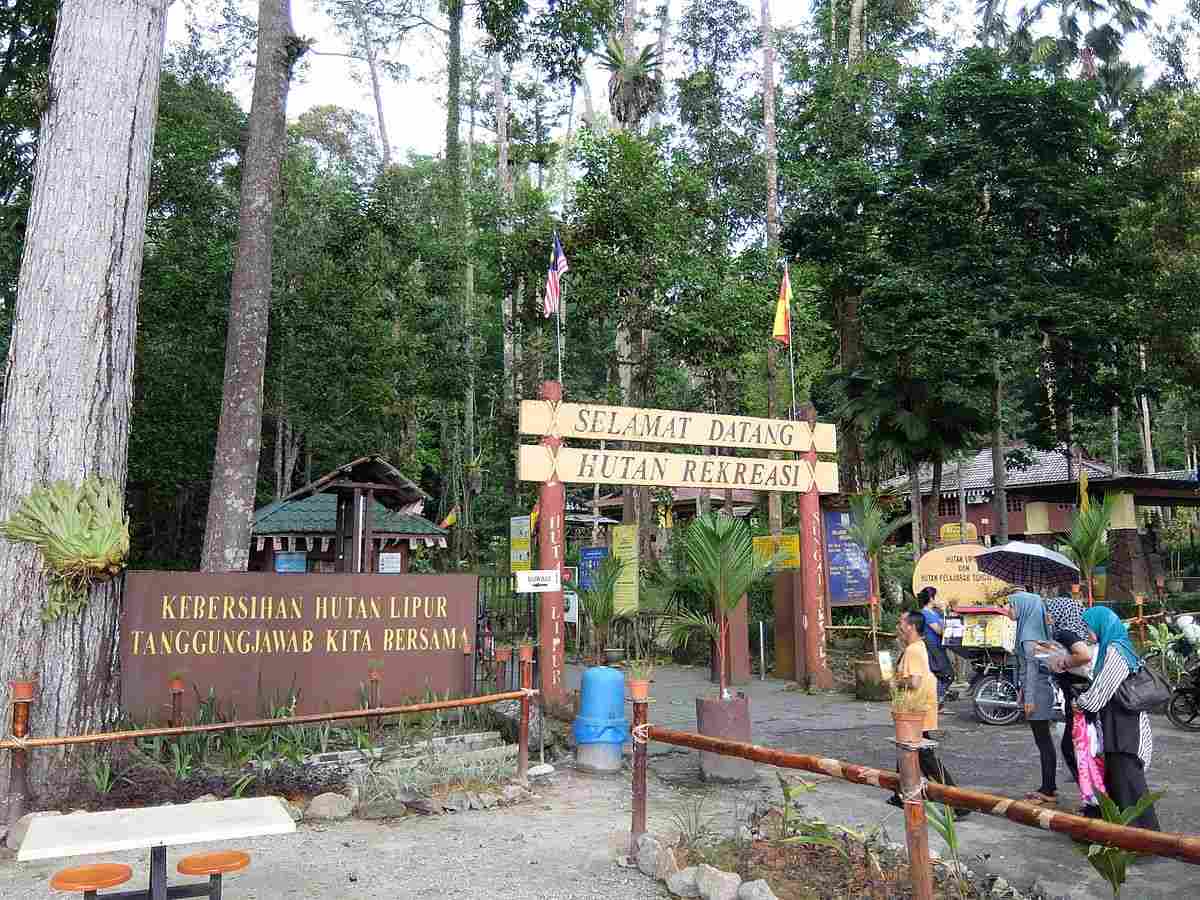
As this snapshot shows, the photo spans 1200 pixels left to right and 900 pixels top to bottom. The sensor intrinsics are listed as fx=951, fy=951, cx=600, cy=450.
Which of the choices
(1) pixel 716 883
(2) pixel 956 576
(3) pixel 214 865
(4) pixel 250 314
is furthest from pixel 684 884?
(2) pixel 956 576

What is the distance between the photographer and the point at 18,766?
19.1ft

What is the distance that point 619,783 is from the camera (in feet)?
26.5

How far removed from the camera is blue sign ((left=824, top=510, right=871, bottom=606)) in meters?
17.3

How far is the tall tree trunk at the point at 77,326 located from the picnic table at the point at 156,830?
2790 mm

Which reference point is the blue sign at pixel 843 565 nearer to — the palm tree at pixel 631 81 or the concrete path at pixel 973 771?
the concrete path at pixel 973 771

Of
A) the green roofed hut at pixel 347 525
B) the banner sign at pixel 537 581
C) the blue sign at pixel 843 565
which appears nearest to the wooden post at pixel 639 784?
the banner sign at pixel 537 581

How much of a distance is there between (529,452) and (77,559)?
17.7 feet

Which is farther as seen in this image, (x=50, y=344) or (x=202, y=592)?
(x=202, y=592)

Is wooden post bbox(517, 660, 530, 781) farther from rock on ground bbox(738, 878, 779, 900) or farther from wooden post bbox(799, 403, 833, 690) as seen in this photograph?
wooden post bbox(799, 403, 833, 690)

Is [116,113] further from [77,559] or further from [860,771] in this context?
[860,771]

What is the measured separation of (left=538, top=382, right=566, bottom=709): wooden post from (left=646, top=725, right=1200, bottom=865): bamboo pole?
5712 mm

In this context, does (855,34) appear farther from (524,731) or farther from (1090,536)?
(524,731)

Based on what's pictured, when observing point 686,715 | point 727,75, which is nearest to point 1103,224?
point 727,75

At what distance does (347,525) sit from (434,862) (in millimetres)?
10424
